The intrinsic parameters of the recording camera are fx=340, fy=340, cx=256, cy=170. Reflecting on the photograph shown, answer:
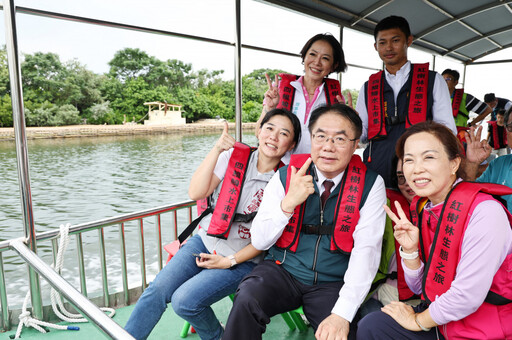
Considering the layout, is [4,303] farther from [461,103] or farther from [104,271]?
[461,103]

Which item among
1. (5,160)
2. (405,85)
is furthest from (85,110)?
(405,85)

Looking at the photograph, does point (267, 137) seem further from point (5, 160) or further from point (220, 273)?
point (5, 160)

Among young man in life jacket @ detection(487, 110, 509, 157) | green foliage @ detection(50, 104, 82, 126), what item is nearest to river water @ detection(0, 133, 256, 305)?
green foliage @ detection(50, 104, 82, 126)

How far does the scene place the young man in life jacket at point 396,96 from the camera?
7.18 ft

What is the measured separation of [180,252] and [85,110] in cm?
2205

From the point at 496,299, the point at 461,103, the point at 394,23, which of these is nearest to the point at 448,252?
the point at 496,299

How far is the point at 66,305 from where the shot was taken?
241 cm

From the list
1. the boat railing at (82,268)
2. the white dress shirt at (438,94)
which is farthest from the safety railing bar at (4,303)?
the white dress shirt at (438,94)

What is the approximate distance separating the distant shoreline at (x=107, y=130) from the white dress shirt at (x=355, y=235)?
625 inches

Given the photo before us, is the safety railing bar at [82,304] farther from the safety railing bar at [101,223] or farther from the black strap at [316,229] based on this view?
the black strap at [316,229]

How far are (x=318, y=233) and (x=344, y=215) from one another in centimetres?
15

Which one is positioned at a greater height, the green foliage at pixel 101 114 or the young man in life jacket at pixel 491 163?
the green foliage at pixel 101 114

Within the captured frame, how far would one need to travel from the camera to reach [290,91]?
2.31 metres

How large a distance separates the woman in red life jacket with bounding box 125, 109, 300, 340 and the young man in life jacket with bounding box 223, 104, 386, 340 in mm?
204
